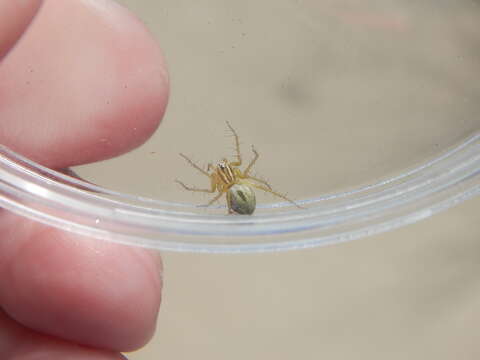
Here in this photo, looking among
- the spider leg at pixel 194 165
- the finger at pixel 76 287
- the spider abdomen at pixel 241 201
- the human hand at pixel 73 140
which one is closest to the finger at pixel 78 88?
the human hand at pixel 73 140

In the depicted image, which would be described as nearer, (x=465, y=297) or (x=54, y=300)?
(x=54, y=300)

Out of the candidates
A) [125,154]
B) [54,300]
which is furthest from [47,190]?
[125,154]


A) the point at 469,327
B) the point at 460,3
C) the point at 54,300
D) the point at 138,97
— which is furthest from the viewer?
the point at 460,3

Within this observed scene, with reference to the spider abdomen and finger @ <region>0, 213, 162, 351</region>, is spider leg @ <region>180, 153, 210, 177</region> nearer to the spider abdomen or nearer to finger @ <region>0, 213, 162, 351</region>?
the spider abdomen

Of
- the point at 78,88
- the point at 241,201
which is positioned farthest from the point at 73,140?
the point at 241,201

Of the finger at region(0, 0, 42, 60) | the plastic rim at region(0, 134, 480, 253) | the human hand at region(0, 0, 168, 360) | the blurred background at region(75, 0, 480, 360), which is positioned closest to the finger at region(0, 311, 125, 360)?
the human hand at region(0, 0, 168, 360)

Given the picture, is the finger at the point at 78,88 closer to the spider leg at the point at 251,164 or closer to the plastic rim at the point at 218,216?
the plastic rim at the point at 218,216

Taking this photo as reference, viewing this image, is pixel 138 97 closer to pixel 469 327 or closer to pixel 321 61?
pixel 321 61
